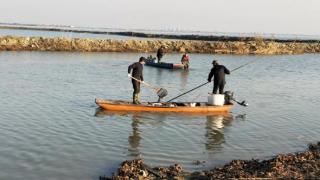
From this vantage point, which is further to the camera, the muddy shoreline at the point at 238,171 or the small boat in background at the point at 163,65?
the small boat in background at the point at 163,65

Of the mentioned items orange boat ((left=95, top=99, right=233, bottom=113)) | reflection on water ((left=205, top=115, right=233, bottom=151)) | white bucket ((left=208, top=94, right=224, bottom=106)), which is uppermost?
white bucket ((left=208, top=94, right=224, bottom=106))

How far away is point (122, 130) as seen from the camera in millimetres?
14969

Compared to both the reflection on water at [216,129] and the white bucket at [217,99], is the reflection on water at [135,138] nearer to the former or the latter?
the reflection on water at [216,129]

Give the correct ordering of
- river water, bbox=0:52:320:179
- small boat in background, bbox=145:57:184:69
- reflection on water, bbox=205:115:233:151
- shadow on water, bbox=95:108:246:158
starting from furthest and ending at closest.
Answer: small boat in background, bbox=145:57:184:69
reflection on water, bbox=205:115:233:151
shadow on water, bbox=95:108:246:158
river water, bbox=0:52:320:179

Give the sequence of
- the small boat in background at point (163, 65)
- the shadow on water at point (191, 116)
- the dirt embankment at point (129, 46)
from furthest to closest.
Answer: the dirt embankment at point (129, 46) → the small boat in background at point (163, 65) → the shadow on water at point (191, 116)

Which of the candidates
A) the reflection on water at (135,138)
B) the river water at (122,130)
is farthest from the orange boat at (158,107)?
the reflection on water at (135,138)

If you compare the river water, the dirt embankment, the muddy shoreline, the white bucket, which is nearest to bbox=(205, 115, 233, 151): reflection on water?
the river water

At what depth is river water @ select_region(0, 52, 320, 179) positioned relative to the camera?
1148 centimetres

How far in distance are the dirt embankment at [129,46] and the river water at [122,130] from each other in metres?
27.0

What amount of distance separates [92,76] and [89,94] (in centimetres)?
798

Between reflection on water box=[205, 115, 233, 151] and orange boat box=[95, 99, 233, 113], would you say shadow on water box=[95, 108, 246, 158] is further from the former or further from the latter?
orange boat box=[95, 99, 233, 113]

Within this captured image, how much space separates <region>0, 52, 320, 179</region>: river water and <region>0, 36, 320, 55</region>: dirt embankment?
27.0 metres

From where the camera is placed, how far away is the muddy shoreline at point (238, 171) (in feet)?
32.8

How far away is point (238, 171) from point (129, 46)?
49.2 m
